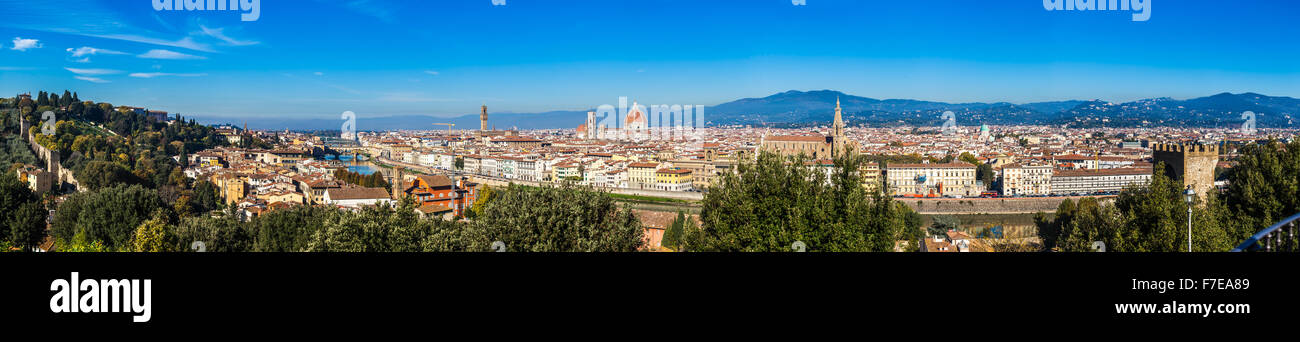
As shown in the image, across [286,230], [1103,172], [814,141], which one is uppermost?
[814,141]

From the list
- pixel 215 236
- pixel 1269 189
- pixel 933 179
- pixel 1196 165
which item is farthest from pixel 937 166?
pixel 215 236

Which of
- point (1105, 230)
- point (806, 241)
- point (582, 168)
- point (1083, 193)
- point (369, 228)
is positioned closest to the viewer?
point (806, 241)

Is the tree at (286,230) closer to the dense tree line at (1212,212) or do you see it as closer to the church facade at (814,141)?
the dense tree line at (1212,212)

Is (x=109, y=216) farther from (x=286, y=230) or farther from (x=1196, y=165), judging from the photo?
(x=1196, y=165)

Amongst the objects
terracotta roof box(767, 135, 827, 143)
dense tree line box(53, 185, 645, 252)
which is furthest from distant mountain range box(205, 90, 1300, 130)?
dense tree line box(53, 185, 645, 252)

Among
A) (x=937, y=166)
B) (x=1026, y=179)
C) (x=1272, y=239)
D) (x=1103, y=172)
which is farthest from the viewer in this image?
(x=937, y=166)

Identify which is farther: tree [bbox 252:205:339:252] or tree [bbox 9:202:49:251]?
tree [bbox 9:202:49:251]

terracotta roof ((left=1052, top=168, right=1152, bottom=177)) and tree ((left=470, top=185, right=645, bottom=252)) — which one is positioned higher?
tree ((left=470, top=185, right=645, bottom=252))

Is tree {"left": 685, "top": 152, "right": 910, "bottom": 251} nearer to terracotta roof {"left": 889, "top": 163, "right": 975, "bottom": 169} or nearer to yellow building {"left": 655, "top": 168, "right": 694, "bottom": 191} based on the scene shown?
yellow building {"left": 655, "top": 168, "right": 694, "bottom": 191}
